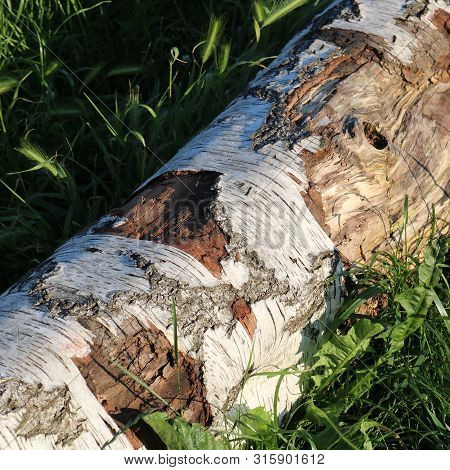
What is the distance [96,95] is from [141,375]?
164 cm

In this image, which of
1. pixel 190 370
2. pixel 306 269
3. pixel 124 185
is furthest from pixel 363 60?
pixel 190 370

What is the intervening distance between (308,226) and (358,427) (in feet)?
1.67

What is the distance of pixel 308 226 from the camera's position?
1852 mm

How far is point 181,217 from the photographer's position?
69.3 inches

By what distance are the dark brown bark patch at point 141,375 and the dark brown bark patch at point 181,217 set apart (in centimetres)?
23

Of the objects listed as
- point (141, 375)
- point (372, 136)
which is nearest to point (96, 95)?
point (372, 136)

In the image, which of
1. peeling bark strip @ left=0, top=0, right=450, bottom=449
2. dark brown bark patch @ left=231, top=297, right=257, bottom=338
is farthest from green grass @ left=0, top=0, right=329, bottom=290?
dark brown bark patch @ left=231, top=297, right=257, bottom=338

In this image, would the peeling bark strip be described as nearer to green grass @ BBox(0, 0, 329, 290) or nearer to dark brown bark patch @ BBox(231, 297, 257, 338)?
dark brown bark patch @ BBox(231, 297, 257, 338)

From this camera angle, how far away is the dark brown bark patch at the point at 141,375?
146cm

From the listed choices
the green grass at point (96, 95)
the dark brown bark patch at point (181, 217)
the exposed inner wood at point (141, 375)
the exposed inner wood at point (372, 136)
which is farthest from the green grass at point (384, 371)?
the green grass at point (96, 95)

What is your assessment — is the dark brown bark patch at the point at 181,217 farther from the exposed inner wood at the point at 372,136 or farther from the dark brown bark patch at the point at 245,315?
the exposed inner wood at the point at 372,136

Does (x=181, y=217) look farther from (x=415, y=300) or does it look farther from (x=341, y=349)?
(x=415, y=300)

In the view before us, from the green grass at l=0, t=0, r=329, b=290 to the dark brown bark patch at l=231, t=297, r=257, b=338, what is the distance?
848 mm

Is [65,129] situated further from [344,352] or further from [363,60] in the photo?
[344,352]
